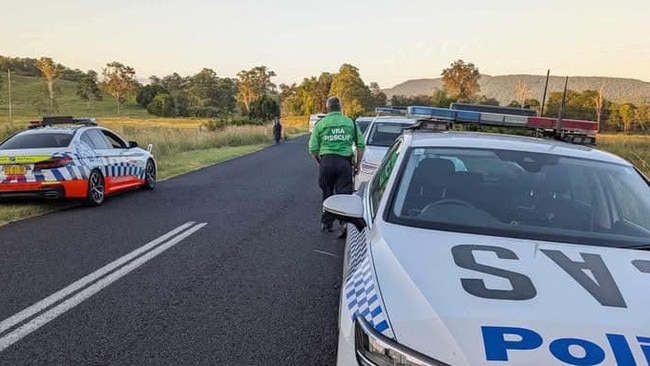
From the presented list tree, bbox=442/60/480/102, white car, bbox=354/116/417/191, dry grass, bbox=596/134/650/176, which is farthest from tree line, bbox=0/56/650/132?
white car, bbox=354/116/417/191

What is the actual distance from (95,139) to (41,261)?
524cm

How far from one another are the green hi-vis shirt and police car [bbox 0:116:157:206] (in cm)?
461

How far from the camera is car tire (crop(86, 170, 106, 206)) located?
9.62 metres

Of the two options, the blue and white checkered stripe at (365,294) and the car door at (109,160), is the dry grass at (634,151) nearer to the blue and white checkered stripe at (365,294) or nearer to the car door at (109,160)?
the blue and white checkered stripe at (365,294)

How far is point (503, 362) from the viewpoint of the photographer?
6.03 ft

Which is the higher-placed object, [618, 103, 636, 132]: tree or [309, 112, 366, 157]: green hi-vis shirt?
[309, 112, 366, 157]: green hi-vis shirt

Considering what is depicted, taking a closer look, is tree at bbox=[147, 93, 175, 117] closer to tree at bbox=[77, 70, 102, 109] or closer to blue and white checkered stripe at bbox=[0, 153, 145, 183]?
tree at bbox=[77, 70, 102, 109]

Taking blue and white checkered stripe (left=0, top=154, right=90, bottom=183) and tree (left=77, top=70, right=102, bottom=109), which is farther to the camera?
tree (left=77, top=70, right=102, bottom=109)

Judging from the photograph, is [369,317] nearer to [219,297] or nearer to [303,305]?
[303,305]

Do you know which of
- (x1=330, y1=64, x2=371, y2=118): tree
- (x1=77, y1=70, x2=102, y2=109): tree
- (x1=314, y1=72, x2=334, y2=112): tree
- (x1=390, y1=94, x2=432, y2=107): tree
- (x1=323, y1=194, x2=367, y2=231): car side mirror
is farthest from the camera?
(x1=314, y1=72, x2=334, y2=112): tree

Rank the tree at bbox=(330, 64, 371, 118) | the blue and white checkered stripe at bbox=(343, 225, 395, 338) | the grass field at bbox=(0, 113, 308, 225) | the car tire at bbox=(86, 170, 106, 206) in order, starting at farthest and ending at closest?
the tree at bbox=(330, 64, 371, 118), the car tire at bbox=(86, 170, 106, 206), the grass field at bbox=(0, 113, 308, 225), the blue and white checkered stripe at bbox=(343, 225, 395, 338)

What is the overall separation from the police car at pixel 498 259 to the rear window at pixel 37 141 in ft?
24.7

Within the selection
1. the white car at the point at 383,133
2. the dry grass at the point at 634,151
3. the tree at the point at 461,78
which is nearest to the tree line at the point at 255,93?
the tree at the point at 461,78

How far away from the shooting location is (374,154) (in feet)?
30.9
